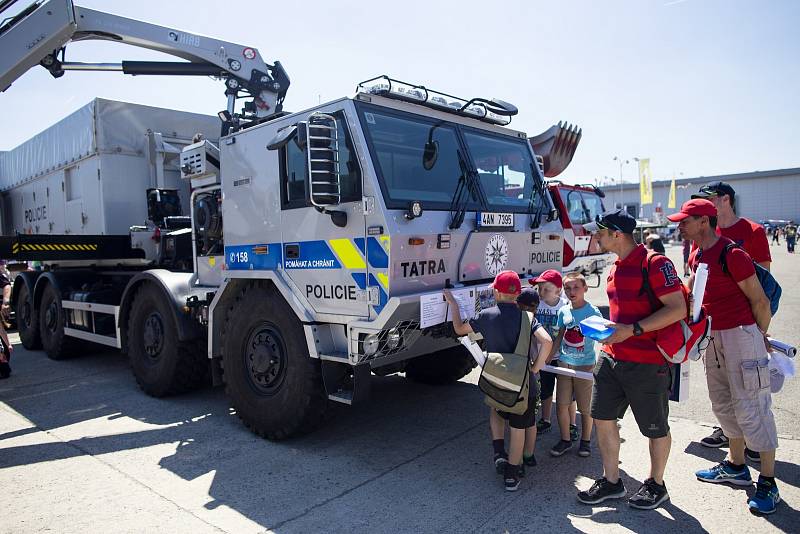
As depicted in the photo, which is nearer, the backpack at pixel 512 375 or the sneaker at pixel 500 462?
the backpack at pixel 512 375

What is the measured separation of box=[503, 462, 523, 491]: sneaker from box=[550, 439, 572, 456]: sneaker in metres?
0.62

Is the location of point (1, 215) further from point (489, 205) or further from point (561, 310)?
point (561, 310)

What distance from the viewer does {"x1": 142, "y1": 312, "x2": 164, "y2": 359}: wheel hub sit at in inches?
229

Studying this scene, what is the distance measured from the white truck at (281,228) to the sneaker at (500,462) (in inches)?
38.5

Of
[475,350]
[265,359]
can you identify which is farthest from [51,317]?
[475,350]

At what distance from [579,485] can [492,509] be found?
27.9 inches

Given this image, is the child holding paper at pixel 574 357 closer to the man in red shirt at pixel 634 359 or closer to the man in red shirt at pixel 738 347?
A: the man in red shirt at pixel 634 359

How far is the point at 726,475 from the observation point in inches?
142

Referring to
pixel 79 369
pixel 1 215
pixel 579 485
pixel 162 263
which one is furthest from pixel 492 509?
pixel 1 215

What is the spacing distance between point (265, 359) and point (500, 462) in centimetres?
202

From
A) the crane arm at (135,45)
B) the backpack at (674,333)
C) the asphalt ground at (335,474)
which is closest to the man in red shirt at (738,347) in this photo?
the asphalt ground at (335,474)

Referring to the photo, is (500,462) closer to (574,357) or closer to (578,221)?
(574,357)

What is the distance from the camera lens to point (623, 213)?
10.5 ft

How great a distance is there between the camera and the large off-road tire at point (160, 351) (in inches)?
220
